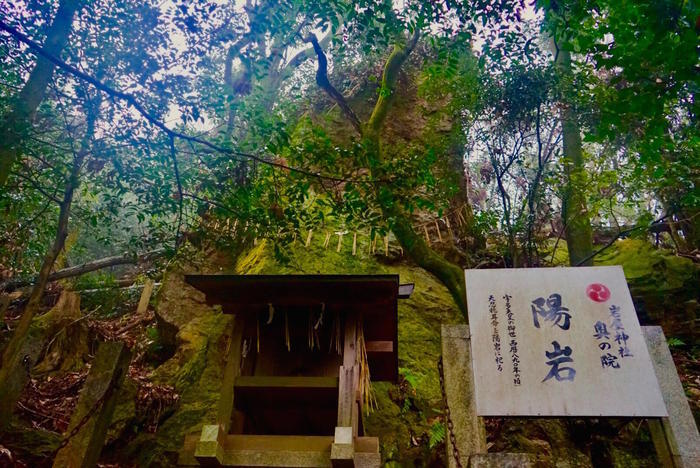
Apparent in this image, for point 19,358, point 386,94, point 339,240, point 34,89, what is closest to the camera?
point 19,358

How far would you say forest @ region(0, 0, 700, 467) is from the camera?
5387mm

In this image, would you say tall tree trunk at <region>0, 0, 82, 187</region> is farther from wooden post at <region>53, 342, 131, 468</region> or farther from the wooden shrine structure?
wooden post at <region>53, 342, 131, 468</region>

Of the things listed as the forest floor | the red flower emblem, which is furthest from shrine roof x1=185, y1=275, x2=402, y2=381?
the forest floor

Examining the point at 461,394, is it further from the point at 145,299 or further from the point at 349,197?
the point at 145,299

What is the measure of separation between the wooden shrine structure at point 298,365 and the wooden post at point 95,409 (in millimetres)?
758

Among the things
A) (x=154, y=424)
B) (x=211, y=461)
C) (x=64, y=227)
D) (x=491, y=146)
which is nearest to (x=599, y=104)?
(x=491, y=146)

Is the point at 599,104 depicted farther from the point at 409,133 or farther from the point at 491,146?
the point at 409,133

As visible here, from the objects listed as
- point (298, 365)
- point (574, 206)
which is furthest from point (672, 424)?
point (574, 206)

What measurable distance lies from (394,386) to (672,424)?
4591mm

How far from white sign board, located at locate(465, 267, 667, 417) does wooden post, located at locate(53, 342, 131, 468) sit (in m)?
3.17

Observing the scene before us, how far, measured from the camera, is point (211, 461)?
381 cm

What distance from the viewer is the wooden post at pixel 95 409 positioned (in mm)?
3596

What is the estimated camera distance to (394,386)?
26.2 feet

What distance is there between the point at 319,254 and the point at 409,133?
6004 mm
